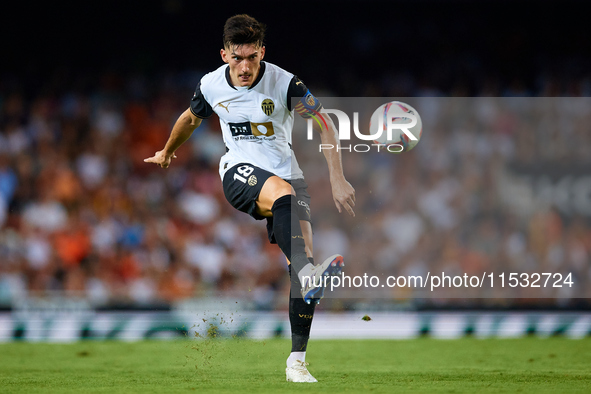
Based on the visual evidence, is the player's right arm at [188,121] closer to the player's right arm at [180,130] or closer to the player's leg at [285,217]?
the player's right arm at [180,130]

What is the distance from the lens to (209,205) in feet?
41.0

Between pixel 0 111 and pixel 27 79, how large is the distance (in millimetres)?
972

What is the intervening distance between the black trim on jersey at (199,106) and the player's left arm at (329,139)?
2.47 ft

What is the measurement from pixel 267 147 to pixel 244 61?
28.2 inches

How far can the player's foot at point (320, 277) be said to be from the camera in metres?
4.73

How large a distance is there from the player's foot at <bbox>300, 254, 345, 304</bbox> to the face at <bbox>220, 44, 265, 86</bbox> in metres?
1.67

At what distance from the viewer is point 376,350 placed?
8.48 m

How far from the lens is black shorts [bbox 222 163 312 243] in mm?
5328

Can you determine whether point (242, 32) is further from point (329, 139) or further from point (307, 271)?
point (307, 271)

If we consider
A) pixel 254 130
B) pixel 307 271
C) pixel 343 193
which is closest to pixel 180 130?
pixel 254 130

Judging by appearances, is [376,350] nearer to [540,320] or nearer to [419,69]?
[540,320]

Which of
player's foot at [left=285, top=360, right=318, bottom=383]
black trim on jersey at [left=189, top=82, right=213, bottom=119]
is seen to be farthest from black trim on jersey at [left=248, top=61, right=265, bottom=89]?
player's foot at [left=285, top=360, right=318, bottom=383]

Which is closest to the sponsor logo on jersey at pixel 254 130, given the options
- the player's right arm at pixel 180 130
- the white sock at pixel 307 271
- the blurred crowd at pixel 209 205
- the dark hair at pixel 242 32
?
the player's right arm at pixel 180 130

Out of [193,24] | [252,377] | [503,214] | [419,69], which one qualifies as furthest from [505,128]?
[193,24]
